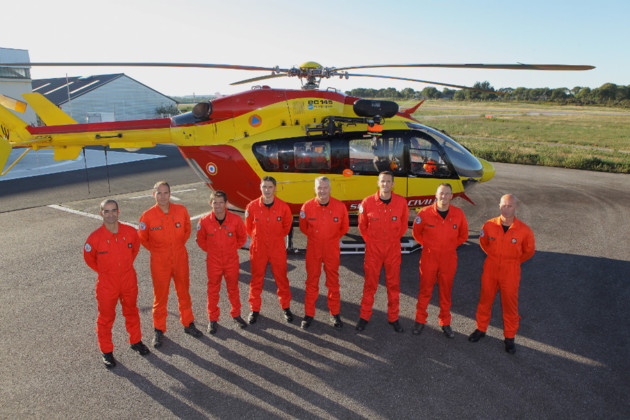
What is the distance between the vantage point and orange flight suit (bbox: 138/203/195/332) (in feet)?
14.7

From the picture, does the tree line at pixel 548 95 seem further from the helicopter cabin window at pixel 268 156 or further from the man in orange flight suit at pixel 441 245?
the man in orange flight suit at pixel 441 245

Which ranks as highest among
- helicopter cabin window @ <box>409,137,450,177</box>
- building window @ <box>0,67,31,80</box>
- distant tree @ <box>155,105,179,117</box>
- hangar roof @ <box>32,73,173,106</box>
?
hangar roof @ <box>32,73,173,106</box>

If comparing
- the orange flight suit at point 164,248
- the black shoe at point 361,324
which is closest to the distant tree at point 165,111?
the orange flight suit at point 164,248

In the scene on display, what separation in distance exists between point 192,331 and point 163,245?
1.18 m

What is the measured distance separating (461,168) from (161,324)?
233 inches

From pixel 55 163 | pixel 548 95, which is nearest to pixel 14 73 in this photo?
pixel 55 163

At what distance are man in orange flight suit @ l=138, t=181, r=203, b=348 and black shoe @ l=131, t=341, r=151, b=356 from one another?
13 centimetres

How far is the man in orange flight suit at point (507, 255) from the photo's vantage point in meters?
4.33

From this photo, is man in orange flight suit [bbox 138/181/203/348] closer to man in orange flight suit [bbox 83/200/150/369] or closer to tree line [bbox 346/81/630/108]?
man in orange flight suit [bbox 83/200/150/369]

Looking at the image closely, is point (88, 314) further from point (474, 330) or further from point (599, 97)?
point (599, 97)

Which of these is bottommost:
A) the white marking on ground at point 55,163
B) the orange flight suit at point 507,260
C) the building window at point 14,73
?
the orange flight suit at point 507,260

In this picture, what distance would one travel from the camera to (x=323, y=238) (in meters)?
4.87

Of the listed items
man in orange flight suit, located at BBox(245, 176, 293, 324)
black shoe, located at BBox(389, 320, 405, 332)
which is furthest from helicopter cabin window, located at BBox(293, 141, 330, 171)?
black shoe, located at BBox(389, 320, 405, 332)

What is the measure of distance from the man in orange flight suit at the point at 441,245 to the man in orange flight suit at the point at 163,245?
2938 mm
